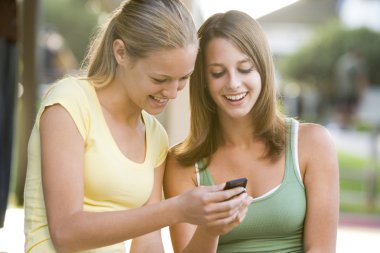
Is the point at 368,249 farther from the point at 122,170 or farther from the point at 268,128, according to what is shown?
the point at 122,170

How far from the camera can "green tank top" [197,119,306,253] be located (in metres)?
2.43

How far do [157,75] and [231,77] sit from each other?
1.11ft

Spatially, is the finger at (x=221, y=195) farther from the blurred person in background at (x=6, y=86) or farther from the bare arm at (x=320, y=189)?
the blurred person in background at (x=6, y=86)

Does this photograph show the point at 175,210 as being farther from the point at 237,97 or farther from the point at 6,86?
the point at 6,86

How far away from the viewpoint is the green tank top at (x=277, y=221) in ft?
7.98

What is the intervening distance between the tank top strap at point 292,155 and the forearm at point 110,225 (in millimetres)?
630

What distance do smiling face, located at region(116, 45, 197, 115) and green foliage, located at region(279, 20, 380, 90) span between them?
17356 mm

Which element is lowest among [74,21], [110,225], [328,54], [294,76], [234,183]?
[110,225]

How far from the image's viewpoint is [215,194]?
6.22 ft

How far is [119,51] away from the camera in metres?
2.17

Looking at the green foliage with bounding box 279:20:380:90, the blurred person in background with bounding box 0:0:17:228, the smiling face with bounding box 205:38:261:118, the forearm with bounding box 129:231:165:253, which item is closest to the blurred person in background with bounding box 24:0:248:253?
the forearm with bounding box 129:231:165:253

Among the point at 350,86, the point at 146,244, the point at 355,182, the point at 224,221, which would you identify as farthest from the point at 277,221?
the point at 350,86

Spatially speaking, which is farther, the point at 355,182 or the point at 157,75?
the point at 355,182

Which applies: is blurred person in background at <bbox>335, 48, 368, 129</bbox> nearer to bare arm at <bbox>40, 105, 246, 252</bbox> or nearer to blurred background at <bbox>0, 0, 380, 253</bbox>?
blurred background at <bbox>0, 0, 380, 253</bbox>
